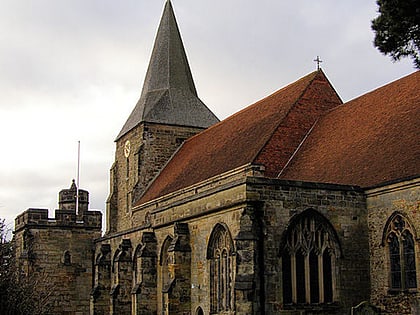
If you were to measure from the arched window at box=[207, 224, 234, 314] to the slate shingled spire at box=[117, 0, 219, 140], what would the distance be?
18.6 meters

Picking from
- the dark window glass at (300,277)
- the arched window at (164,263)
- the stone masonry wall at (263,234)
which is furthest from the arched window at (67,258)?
the dark window glass at (300,277)

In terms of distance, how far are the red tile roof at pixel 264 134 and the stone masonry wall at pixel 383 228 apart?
589 centimetres

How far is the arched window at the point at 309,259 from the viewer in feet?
66.2

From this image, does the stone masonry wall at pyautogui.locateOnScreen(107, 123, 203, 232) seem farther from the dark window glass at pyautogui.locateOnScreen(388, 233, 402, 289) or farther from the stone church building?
the dark window glass at pyautogui.locateOnScreen(388, 233, 402, 289)

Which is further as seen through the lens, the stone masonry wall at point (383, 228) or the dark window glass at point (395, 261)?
the dark window glass at point (395, 261)

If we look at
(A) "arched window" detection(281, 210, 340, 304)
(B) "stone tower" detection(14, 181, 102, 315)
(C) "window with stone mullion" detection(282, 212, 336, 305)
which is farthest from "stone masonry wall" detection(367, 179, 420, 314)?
(B) "stone tower" detection(14, 181, 102, 315)

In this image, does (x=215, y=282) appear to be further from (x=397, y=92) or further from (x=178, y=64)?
Answer: (x=178, y=64)

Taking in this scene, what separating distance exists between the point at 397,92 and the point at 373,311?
10.7 meters

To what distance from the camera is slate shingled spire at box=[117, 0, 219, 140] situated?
41000 millimetres

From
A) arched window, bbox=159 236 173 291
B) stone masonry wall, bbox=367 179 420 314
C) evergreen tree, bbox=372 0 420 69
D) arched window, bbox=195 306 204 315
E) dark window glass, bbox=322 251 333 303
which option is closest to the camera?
evergreen tree, bbox=372 0 420 69

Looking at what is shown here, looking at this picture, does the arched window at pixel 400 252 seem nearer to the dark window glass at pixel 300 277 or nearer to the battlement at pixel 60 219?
the dark window glass at pixel 300 277

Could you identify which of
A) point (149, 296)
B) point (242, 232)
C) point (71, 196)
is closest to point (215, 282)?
point (242, 232)

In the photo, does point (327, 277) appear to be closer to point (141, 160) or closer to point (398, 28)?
point (398, 28)

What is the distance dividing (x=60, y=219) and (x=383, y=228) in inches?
773
